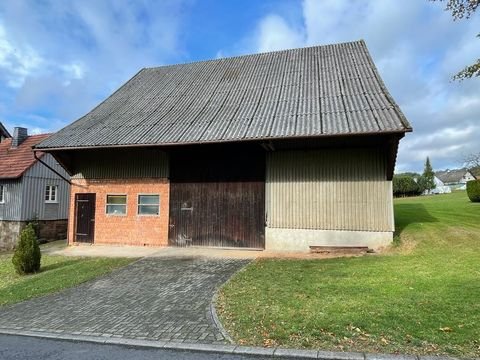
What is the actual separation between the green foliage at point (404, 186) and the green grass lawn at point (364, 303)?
128ft

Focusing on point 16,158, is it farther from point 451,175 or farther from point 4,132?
point 451,175

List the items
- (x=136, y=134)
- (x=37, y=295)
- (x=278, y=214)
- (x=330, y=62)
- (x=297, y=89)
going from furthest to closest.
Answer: (x=330, y=62) → (x=297, y=89) → (x=136, y=134) → (x=278, y=214) → (x=37, y=295)

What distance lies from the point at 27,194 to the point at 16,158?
2864 mm

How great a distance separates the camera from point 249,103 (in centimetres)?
1586

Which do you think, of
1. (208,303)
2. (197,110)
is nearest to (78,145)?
(197,110)

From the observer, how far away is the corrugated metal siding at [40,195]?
23172 millimetres

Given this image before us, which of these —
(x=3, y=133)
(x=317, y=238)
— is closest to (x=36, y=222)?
(x=3, y=133)

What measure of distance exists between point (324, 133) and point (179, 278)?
19.9ft

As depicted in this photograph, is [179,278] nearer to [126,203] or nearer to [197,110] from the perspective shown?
[126,203]

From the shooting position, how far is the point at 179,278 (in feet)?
31.9

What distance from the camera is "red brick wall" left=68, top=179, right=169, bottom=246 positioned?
51.6 feet

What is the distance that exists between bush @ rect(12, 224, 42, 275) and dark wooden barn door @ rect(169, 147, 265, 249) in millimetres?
5018

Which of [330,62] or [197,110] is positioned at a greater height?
[330,62]

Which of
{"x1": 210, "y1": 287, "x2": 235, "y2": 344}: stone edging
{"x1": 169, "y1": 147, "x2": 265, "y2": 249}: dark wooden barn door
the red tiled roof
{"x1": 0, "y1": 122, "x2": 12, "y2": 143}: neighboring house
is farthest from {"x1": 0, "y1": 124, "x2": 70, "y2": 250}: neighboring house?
{"x1": 210, "y1": 287, "x2": 235, "y2": 344}: stone edging
